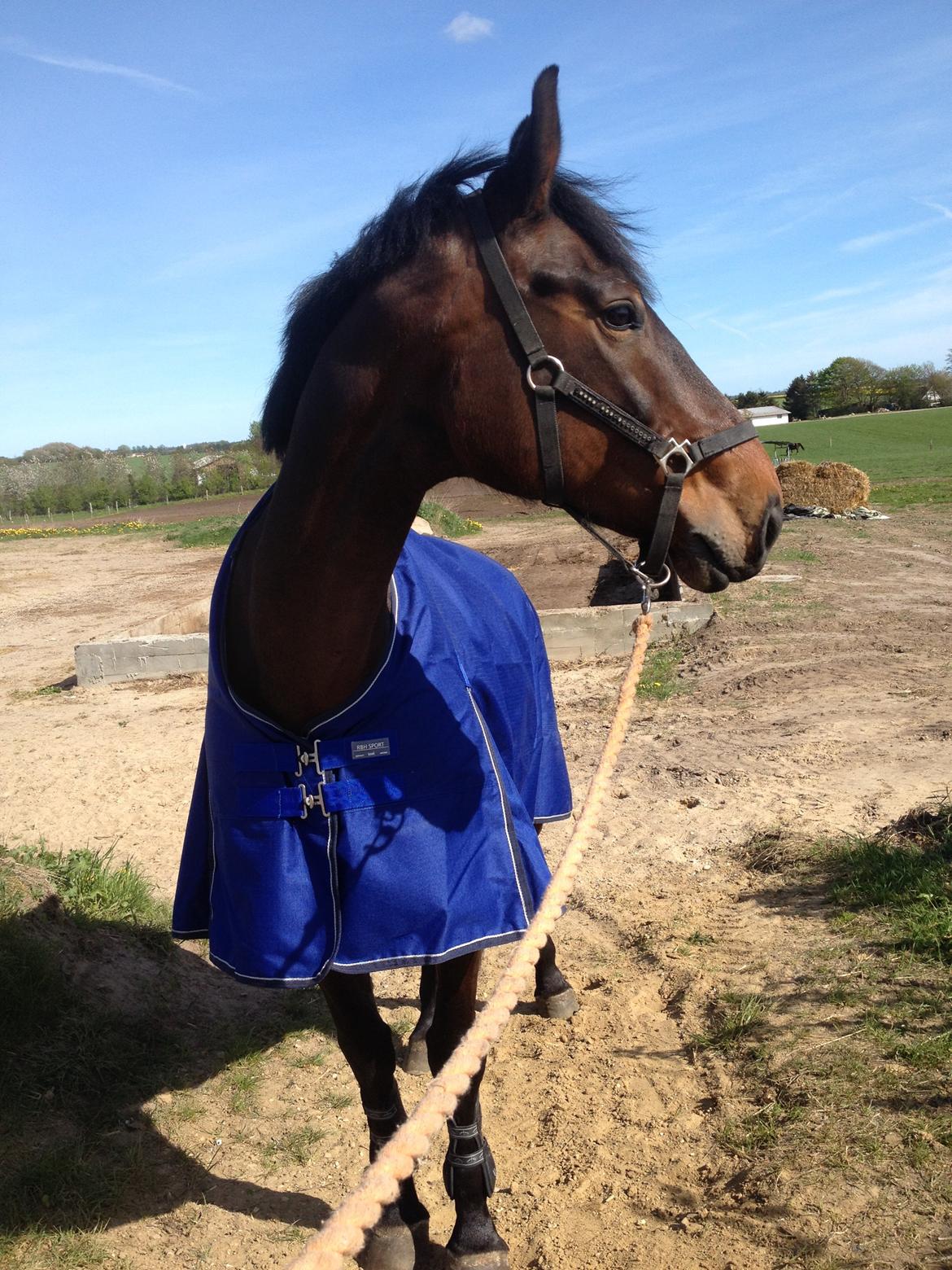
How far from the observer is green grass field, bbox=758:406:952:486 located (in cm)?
3434

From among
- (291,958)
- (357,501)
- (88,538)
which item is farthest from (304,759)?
(88,538)

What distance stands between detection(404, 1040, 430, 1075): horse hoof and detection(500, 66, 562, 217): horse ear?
3088mm

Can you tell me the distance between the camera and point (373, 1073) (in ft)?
8.66

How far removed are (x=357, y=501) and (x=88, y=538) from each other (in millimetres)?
33351

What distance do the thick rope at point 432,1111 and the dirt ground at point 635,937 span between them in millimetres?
1395

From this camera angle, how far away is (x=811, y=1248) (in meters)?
2.35

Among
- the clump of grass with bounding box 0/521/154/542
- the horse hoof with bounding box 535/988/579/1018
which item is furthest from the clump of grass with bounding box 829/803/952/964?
the clump of grass with bounding box 0/521/154/542

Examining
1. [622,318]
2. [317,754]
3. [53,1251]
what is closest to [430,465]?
[622,318]

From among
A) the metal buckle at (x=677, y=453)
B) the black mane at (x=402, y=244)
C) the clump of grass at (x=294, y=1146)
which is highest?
the black mane at (x=402, y=244)

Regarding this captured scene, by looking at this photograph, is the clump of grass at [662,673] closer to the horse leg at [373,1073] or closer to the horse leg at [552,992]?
the horse leg at [552,992]

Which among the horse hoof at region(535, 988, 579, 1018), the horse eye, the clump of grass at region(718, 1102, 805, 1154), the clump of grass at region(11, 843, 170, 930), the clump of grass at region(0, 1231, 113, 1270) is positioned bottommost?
the horse hoof at region(535, 988, 579, 1018)

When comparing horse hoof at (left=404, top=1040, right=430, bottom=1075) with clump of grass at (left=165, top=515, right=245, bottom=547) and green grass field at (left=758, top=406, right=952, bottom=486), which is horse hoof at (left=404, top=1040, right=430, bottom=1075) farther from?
green grass field at (left=758, top=406, right=952, bottom=486)

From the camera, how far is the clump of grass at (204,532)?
26.2 m

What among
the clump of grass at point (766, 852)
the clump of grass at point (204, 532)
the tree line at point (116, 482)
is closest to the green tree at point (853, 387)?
the tree line at point (116, 482)
